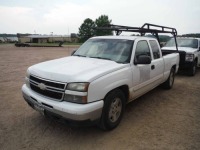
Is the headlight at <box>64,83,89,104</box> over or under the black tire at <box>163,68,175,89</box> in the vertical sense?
over

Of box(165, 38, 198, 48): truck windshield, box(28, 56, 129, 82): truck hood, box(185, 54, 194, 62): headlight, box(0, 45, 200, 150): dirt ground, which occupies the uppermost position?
box(165, 38, 198, 48): truck windshield

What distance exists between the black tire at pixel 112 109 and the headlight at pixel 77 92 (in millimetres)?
523

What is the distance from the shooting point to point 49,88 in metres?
3.37

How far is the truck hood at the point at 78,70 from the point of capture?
3.21 metres

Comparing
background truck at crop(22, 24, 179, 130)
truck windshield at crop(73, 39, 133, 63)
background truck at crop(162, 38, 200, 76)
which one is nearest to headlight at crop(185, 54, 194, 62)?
background truck at crop(162, 38, 200, 76)

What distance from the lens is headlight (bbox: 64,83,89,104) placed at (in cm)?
311

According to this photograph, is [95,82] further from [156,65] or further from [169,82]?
[169,82]

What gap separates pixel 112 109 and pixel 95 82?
827 millimetres

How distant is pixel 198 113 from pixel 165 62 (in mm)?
1715

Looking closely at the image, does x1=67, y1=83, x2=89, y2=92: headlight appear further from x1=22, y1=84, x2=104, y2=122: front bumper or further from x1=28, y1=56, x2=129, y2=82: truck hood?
x1=22, y1=84, x2=104, y2=122: front bumper

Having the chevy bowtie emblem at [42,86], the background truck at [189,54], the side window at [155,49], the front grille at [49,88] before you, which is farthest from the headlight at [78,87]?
the background truck at [189,54]

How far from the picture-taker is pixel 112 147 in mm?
3312

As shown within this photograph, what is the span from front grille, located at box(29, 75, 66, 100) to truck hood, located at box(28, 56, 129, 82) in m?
0.08

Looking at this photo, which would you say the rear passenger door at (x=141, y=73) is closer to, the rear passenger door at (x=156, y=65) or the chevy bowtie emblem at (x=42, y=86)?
the rear passenger door at (x=156, y=65)
